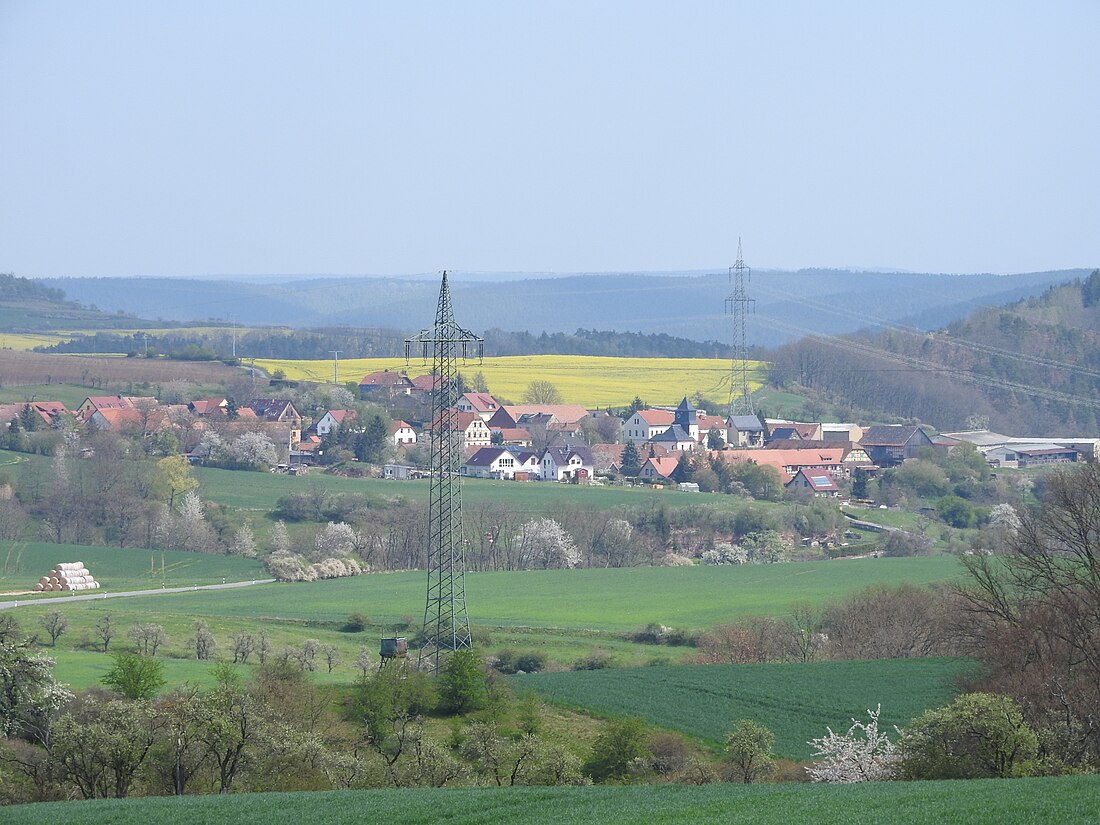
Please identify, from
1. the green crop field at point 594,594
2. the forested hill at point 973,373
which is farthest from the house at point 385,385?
the green crop field at point 594,594

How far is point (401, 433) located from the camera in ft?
273

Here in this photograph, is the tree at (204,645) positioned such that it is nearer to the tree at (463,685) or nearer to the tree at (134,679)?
the tree at (134,679)

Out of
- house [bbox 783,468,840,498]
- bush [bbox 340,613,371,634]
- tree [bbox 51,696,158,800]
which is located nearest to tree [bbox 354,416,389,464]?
house [bbox 783,468,840,498]

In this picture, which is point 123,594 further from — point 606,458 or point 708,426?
point 708,426

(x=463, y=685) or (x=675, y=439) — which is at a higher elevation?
(x=463, y=685)

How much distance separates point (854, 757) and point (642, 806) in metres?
7.42

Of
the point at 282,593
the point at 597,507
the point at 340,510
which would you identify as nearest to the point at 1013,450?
the point at 597,507

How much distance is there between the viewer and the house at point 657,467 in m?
77.4

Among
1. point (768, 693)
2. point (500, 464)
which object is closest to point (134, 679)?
point (768, 693)

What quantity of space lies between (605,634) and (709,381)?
74.1 m

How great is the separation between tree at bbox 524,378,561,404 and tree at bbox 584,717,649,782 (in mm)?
75347

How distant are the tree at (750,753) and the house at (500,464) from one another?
5244 cm

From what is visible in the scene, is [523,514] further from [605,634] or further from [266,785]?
[266,785]

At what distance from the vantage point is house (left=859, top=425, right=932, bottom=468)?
83.0m
